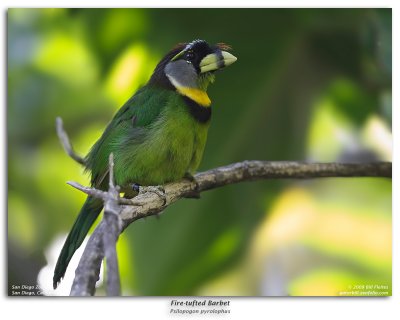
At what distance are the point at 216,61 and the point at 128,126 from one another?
1.35ft

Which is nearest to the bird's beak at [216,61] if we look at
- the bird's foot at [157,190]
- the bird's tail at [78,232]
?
the bird's foot at [157,190]

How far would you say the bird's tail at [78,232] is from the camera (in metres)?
2.29

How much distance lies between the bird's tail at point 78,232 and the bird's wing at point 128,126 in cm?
9

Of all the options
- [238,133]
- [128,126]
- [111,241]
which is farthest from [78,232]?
[111,241]

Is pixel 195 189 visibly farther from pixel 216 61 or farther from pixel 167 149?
pixel 216 61

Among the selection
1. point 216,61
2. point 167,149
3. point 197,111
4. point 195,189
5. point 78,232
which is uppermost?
point 216,61

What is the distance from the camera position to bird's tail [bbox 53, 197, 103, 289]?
2.29m

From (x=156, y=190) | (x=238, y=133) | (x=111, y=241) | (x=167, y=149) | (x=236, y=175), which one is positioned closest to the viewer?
(x=111, y=241)

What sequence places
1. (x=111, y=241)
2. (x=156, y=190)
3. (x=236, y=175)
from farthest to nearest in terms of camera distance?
(x=236, y=175) < (x=156, y=190) < (x=111, y=241)

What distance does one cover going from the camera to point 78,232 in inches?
91.2

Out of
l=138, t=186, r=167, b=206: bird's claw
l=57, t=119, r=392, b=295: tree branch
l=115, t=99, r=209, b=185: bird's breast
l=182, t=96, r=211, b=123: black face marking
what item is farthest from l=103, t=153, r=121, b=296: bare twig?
l=182, t=96, r=211, b=123: black face marking

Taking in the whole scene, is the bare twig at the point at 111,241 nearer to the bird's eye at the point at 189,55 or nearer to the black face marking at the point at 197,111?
the black face marking at the point at 197,111
